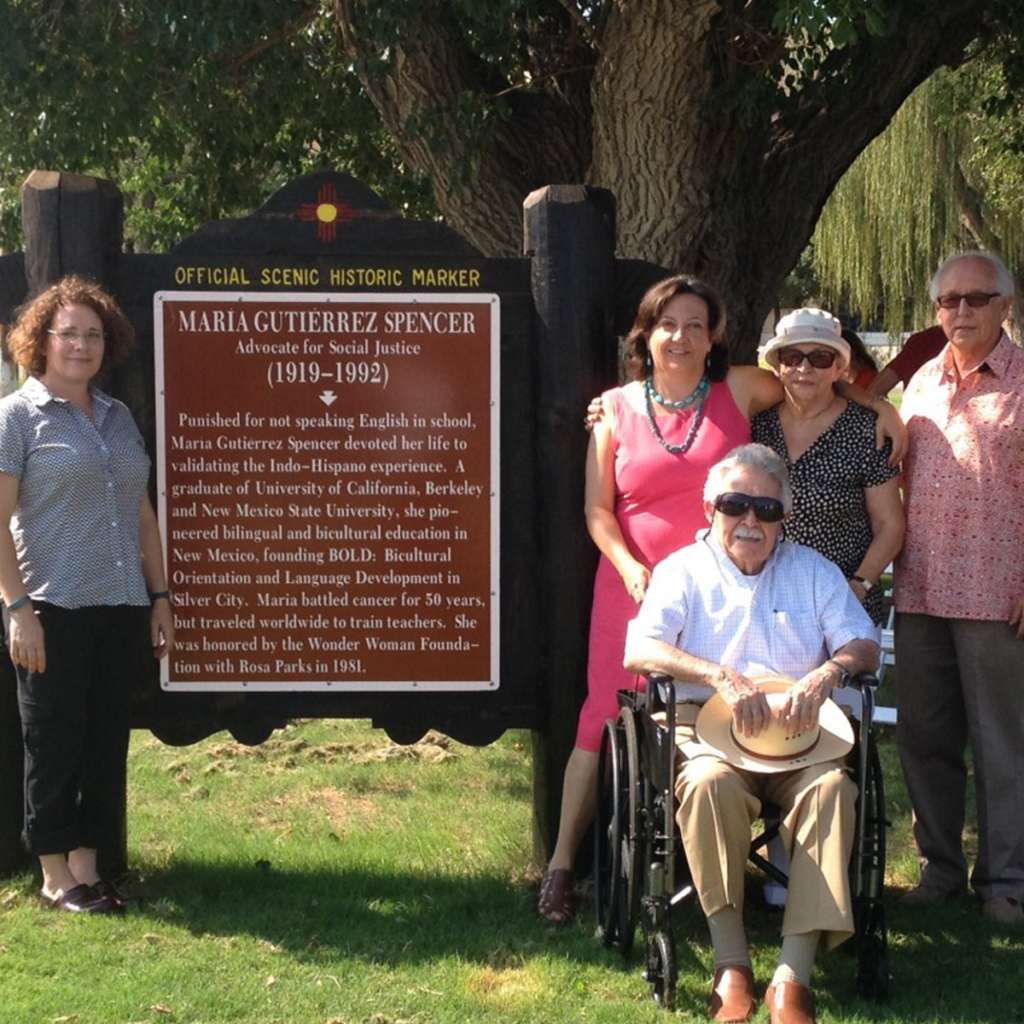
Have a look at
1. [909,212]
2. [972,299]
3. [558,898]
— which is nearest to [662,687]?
[558,898]

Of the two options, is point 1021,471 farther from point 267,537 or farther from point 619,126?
point 619,126

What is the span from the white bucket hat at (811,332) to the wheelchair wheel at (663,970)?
1.76m

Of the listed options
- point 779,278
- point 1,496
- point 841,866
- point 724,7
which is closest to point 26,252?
point 1,496

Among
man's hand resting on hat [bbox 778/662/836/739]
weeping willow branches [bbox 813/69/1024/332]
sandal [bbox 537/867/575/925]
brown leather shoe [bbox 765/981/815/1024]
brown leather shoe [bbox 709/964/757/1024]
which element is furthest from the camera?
weeping willow branches [bbox 813/69/1024/332]

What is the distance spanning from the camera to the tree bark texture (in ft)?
23.3

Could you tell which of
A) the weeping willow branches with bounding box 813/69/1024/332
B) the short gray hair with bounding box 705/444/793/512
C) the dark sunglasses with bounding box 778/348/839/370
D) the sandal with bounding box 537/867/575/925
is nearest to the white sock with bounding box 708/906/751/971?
the sandal with bounding box 537/867/575/925

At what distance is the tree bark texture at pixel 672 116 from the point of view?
7105 millimetres

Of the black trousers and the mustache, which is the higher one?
the mustache

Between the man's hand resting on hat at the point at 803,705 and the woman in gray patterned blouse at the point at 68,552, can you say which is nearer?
the man's hand resting on hat at the point at 803,705

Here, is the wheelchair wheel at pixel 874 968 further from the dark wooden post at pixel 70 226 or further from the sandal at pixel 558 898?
the dark wooden post at pixel 70 226

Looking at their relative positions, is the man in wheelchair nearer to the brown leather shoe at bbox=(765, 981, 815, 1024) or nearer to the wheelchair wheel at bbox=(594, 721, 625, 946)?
the brown leather shoe at bbox=(765, 981, 815, 1024)

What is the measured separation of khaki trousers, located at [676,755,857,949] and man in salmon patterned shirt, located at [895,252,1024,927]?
1073mm

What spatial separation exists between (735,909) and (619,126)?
4.36m

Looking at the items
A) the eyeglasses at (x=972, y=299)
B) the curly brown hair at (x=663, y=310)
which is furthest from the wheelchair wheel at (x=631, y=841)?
the eyeglasses at (x=972, y=299)
